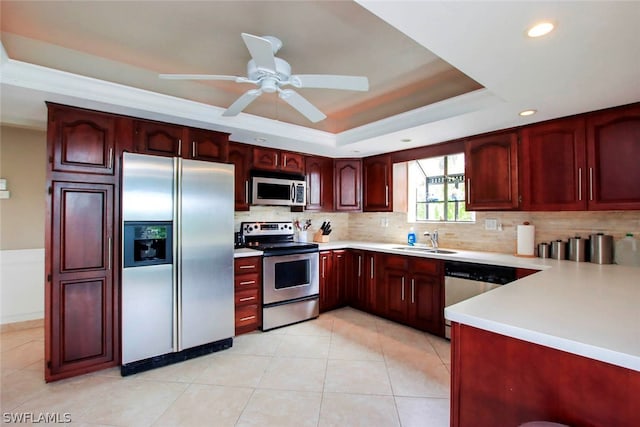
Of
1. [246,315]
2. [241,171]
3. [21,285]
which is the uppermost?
[241,171]

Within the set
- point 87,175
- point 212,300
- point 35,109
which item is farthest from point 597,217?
point 35,109

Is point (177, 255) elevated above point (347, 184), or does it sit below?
below

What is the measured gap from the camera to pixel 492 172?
2.99 meters

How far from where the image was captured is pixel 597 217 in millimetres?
2604

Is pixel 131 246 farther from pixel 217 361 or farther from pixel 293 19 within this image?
pixel 293 19

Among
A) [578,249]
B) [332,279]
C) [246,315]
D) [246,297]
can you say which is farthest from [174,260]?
[578,249]

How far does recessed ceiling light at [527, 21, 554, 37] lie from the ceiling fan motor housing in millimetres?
1301

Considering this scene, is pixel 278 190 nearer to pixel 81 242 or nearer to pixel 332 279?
pixel 332 279

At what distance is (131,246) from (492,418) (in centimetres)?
268

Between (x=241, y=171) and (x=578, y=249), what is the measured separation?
3474mm

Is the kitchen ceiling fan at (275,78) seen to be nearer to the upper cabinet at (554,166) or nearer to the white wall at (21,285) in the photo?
the upper cabinet at (554,166)

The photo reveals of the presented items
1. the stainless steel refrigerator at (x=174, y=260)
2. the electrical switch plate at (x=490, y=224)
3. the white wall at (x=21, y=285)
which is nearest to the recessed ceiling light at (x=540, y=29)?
the electrical switch plate at (x=490, y=224)

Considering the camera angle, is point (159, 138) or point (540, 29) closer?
point (540, 29)

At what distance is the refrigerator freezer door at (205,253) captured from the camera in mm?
2676
